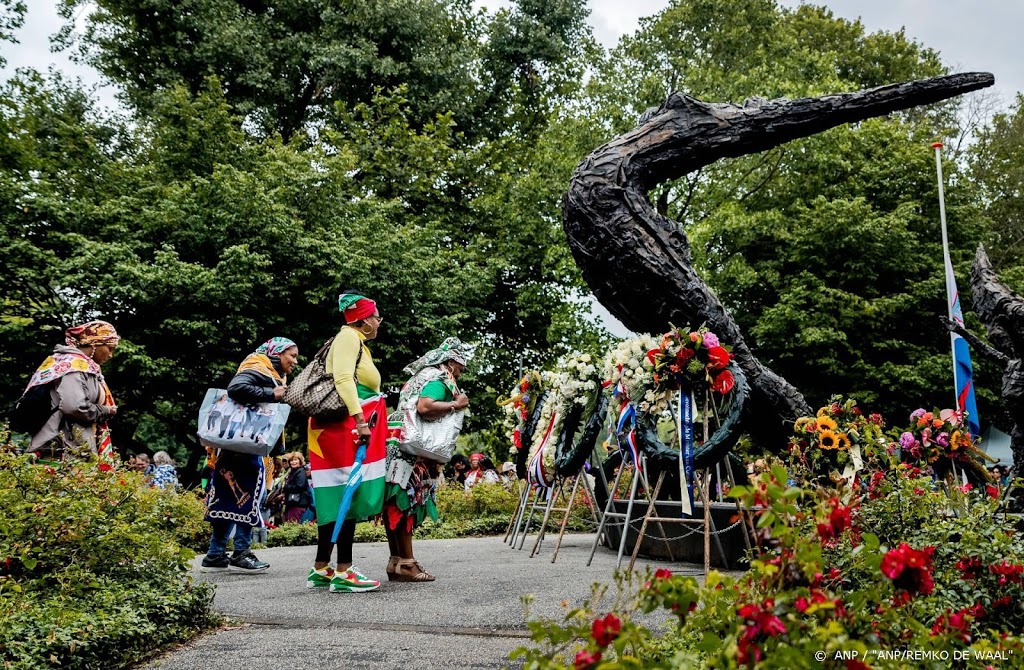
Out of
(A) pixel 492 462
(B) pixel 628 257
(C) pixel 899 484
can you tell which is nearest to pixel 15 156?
(A) pixel 492 462

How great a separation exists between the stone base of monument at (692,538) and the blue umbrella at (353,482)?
2108mm

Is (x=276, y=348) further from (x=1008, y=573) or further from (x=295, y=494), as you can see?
(x=295, y=494)

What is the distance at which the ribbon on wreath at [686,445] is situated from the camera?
561 cm

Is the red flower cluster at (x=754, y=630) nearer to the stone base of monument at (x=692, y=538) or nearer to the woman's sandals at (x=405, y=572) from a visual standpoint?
the stone base of monument at (x=692, y=538)

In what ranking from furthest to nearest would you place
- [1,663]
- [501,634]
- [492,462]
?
[492,462], [501,634], [1,663]

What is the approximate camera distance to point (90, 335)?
6270mm

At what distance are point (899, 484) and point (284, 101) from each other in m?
22.4

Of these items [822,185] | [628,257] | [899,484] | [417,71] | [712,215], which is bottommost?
[899,484]

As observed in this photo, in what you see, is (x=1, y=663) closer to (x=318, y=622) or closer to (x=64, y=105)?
(x=318, y=622)

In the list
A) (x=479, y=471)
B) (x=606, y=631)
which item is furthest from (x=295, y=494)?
(x=606, y=631)

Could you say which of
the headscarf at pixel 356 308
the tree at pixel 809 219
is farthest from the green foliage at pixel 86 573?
the tree at pixel 809 219

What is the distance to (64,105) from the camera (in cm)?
2034

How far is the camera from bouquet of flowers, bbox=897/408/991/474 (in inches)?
294

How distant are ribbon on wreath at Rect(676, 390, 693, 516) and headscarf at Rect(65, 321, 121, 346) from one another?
164 inches
